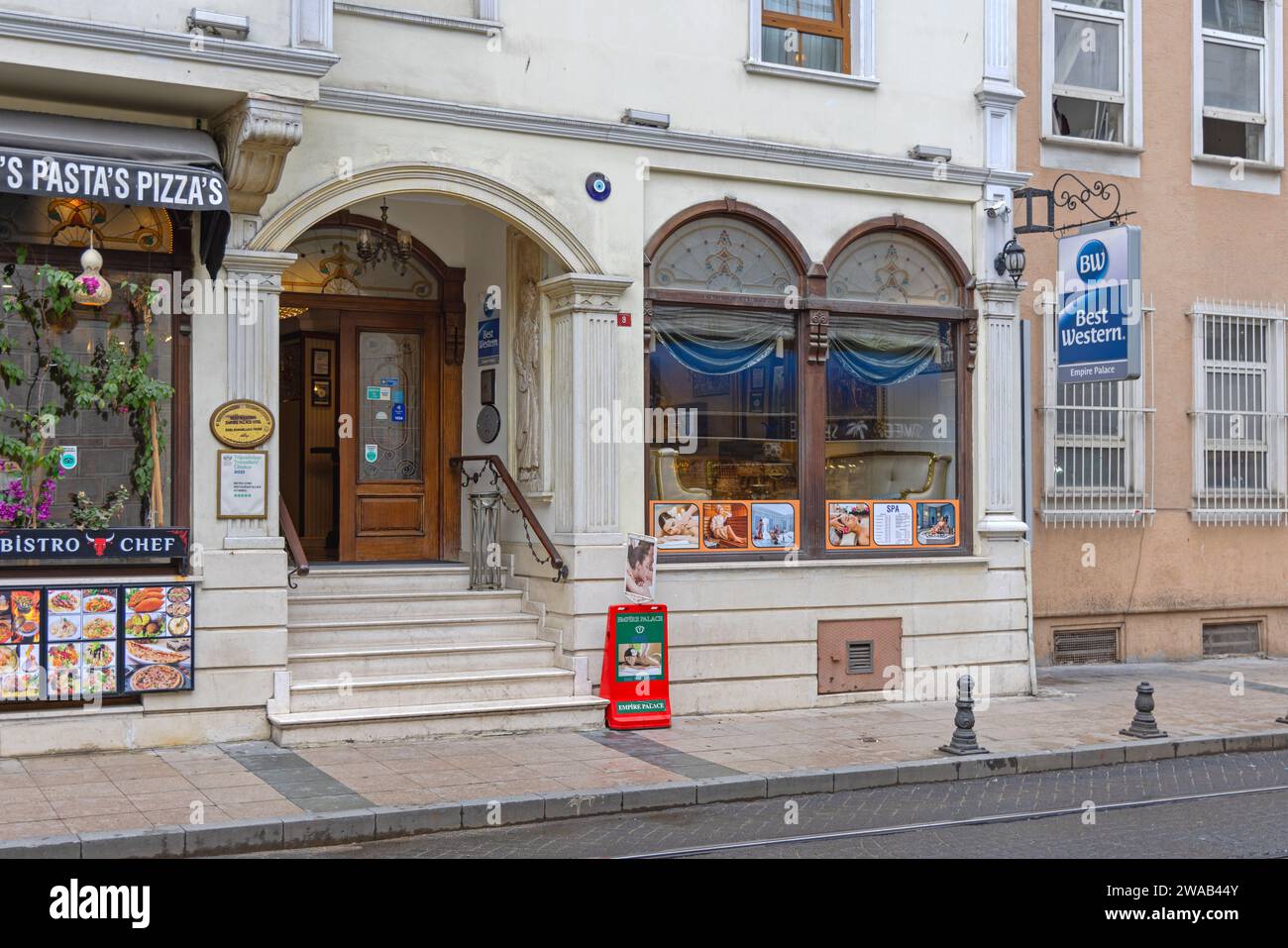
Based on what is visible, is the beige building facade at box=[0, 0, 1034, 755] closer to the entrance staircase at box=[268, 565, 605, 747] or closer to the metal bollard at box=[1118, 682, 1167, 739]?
the entrance staircase at box=[268, 565, 605, 747]

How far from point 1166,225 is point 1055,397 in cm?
258

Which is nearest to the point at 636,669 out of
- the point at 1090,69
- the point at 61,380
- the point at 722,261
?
the point at 722,261

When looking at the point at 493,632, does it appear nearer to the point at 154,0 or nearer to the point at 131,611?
the point at 131,611

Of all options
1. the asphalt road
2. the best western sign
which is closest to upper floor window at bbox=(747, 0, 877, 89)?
the best western sign

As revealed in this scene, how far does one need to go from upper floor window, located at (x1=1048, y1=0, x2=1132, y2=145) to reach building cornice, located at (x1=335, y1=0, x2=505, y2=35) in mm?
7050

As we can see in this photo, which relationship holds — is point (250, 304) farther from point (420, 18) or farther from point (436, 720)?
point (436, 720)

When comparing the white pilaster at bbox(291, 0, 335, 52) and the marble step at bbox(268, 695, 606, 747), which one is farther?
the marble step at bbox(268, 695, 606, 747)

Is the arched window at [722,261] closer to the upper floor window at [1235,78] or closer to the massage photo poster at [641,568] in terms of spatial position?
the massage photo poster at [641,568]

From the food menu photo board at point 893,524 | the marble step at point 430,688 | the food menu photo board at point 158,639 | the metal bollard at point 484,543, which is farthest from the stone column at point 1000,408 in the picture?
the food menu photo board at point 158,639

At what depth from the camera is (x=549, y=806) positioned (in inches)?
391

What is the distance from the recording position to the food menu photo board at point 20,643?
11.1m

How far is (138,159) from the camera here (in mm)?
10875

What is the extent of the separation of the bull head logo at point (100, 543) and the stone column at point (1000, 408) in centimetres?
821

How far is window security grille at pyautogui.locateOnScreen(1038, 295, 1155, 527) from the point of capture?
16.7 metres
